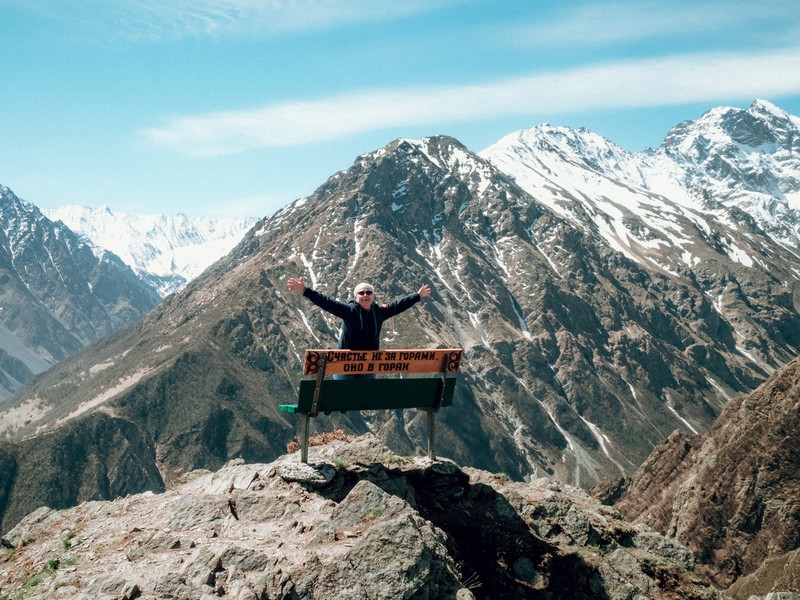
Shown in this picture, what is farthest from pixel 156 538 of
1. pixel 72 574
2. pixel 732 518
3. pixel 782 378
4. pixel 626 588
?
pixel 782 378

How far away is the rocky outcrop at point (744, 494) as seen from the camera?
40.6m

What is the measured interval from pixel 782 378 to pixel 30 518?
47.4m

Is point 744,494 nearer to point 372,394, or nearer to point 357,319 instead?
point 372,394

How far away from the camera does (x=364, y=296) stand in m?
16.4

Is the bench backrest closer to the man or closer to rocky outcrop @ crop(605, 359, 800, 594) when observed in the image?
the man

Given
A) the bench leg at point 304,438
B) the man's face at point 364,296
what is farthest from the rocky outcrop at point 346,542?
the man's face at point 364,296

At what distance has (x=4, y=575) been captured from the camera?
49.2 feet

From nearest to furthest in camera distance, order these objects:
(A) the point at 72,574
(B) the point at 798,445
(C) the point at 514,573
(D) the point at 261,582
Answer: (D) the point at 261,582 < (A) the point at 72,574 < (C) the point at 514,573 < (B) the point at 798,445

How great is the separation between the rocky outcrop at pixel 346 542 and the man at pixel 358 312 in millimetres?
2844

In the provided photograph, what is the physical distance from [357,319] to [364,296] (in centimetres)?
61

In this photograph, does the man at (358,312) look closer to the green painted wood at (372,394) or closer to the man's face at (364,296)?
the man's face at (364,296)

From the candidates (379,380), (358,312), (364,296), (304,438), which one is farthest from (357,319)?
(304,438)

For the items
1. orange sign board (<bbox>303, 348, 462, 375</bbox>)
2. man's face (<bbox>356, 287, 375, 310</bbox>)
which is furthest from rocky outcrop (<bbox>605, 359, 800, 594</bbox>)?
man's face (<bbox>356, 287, 375, 310</bbox>)

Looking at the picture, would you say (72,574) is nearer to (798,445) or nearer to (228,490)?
(228,490)
